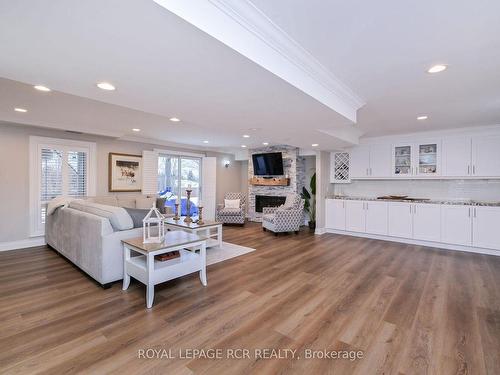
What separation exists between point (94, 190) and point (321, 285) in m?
5.22

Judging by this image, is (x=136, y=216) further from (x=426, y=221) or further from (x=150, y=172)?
(x=426, y=221)

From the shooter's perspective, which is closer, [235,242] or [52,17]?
[52,17]

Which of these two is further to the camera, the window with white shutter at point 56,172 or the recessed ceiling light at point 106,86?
the window with white shutter at point 56,172

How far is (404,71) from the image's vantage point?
2.36 m

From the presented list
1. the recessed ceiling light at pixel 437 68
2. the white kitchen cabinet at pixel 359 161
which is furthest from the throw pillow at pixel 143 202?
the recessed ceiling light at pixel 437 68

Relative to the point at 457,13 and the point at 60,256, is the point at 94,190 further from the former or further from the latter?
the point at 457,13

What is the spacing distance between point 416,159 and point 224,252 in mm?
4596

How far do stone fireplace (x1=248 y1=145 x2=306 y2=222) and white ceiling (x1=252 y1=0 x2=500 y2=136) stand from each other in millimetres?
3981

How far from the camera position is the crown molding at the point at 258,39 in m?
1.31

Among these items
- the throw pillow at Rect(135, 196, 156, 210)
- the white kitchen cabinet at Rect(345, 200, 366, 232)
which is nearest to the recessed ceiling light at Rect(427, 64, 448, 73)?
the white kitchen cabinet at Rect(345, 200, 366, 232)

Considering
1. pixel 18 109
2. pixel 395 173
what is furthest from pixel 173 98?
pixel 395 173

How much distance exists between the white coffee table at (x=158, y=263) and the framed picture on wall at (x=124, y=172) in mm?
3585

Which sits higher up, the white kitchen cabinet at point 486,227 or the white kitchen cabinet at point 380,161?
the white kitchen cabinet at point 380,161

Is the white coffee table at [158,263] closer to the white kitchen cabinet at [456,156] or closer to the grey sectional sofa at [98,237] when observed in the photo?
the grey sectional sofa at [98,237]
